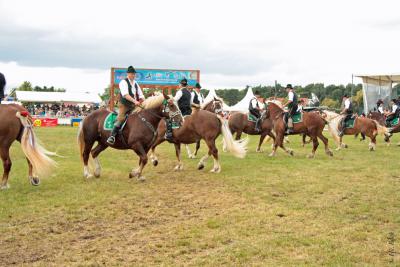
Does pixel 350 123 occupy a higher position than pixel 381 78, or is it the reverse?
pixel 381 78

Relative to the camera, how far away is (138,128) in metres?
11.0

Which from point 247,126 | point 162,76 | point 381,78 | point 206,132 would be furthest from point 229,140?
point 381,78

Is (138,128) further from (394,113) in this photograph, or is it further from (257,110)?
(394,113)

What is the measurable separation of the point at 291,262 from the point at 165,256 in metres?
1.54

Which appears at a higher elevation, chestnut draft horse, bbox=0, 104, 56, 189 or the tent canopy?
the tent canopy

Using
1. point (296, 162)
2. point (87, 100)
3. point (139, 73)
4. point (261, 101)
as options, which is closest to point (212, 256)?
point (296, 162)

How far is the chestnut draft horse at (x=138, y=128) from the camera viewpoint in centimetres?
1096

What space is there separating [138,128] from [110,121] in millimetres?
871

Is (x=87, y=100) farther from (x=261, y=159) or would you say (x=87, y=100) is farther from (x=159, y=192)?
(x=159, y=192)

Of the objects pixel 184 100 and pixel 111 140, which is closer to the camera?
pixel 111 140

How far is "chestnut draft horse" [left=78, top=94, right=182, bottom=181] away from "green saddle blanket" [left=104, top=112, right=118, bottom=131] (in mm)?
101

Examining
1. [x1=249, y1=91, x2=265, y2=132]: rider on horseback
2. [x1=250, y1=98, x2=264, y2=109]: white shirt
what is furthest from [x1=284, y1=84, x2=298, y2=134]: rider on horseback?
Result: [x1=250, y1=98, x2=264, y2=109]: white shirt

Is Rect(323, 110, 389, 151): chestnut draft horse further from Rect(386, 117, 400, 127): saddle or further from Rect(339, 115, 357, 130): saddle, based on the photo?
Rect(386, 117, 400, 127): saddle

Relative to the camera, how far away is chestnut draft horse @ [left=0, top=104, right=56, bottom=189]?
978cm
